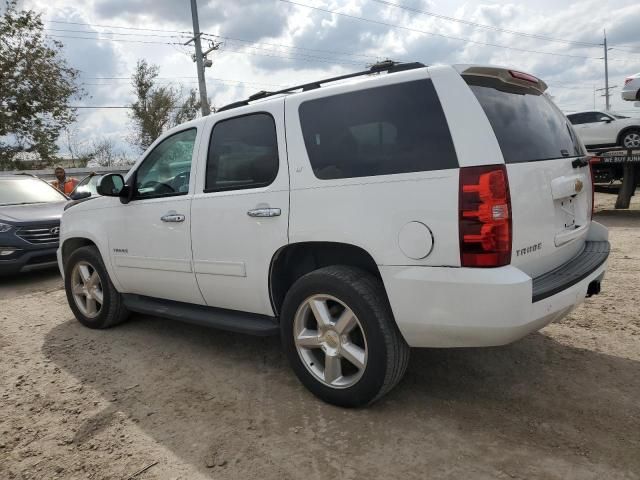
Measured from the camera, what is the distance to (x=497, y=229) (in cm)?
239

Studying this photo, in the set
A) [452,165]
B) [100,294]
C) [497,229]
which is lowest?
[100,294]

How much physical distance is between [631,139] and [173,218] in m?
14.5

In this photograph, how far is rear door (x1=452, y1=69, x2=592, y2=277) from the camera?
2533 millimetres

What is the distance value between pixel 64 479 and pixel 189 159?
2.27m

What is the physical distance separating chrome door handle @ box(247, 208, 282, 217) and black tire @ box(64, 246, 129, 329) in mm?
2051

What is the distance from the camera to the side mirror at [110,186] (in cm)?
403

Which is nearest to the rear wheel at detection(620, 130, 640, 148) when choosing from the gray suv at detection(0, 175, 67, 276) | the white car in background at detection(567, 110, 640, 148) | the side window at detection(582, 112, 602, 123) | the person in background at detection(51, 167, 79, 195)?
the white car in background at detection(567, 110, 640, 148)

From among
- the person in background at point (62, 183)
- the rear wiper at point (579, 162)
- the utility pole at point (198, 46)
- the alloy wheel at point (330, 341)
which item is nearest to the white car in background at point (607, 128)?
the rear wiper at point (579, 162)

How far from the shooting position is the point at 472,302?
Answer: 95.7 inches

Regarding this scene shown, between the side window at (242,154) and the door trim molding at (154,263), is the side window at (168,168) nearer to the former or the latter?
the side window at (242,154)

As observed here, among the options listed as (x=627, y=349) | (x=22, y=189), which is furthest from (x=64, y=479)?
(x=22, y=189)

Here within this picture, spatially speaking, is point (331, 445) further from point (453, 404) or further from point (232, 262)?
point (232, 262)

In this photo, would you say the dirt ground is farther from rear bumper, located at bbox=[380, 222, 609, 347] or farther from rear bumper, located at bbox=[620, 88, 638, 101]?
rear bumper, located at bbox=[620, 88, 638, 101]

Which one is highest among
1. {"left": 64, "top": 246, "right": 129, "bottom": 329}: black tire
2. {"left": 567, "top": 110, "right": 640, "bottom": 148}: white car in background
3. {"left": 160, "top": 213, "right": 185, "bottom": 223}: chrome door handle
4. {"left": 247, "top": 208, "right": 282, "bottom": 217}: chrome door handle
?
{"left": 567, "top": 110, "right": 640, "bottom": 148}: white car in background
